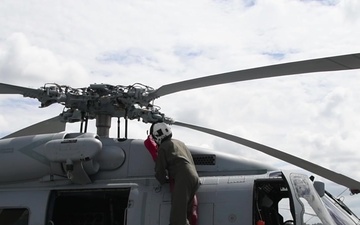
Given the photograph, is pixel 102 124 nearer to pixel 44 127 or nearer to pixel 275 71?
pixel 44 127

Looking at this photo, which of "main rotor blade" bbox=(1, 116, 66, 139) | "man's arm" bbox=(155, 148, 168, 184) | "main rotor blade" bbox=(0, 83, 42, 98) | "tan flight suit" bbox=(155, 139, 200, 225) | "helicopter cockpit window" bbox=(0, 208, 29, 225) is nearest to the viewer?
"tan flight suit" bbox=(155, 139, 200, 225)

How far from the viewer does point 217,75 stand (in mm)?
6703

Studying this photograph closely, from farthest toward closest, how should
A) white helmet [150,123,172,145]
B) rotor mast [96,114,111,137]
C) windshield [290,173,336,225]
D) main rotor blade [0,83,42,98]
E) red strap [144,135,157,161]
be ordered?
rotor mast [96,114,111,137], main rotor blade [0,83,42,98], red strap [144,135,157,161], white helmet [150,123,172,145], windshield [290,173,336,225]

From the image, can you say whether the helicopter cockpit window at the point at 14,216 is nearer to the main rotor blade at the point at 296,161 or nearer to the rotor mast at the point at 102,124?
the rotor mast at the point at 102,124

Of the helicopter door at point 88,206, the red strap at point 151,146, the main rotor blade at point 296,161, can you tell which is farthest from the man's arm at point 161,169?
the main rotor blade at point 296,161

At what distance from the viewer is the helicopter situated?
6387 millimetres

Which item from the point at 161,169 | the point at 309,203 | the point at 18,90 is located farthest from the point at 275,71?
the point at 18,90

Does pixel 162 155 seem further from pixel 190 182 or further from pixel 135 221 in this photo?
pixel 135 221

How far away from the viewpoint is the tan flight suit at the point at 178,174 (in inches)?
246

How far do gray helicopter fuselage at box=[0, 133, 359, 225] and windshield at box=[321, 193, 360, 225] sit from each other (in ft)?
0.67

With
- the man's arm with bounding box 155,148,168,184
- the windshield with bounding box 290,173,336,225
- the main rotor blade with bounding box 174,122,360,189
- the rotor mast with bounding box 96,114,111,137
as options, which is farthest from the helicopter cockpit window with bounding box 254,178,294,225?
the rotor mast with bounding box 96,114,111,137

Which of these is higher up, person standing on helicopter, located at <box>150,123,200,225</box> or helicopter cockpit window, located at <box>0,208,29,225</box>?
person standing on helicopter, located at <box>150,123,200,225</box>

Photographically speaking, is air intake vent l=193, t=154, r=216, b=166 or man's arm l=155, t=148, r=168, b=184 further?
air intake vent l=193, t=154, r=216, b=166

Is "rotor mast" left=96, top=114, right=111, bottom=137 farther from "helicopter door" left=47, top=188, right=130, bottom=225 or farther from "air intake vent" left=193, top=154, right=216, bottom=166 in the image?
"air intake vent" left=193, top=154, right=216, bottom=166
